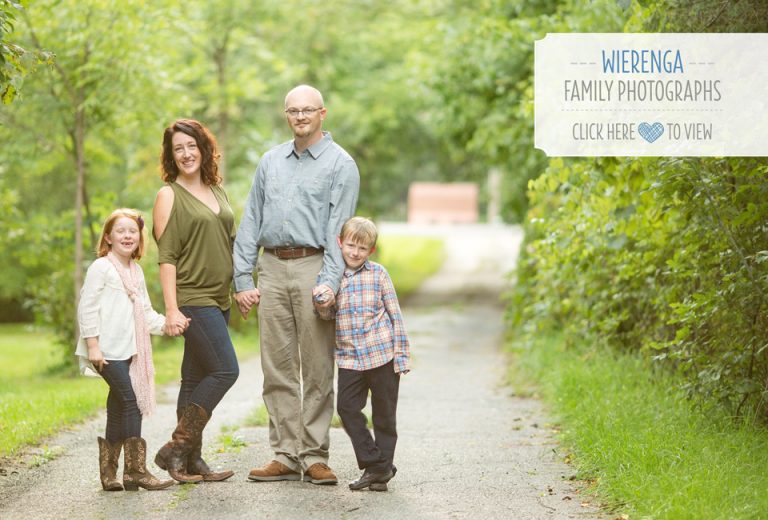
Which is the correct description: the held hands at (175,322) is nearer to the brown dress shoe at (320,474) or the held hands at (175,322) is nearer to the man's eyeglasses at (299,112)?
the brown dress shoe at (320,474)

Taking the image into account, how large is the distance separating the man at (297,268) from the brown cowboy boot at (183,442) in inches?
15.5

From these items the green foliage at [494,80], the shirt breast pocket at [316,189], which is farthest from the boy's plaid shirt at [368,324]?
the green foliage at [494,80]

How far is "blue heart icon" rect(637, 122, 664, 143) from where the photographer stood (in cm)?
652

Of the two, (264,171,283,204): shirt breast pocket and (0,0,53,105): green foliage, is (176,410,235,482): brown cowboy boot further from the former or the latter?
(0,0,53,105): green foliage

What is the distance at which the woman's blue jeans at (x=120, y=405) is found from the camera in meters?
5.91

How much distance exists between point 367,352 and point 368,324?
0.15m

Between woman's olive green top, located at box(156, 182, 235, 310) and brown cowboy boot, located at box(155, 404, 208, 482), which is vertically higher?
woman's olive green top, located at box(156, 182, 235, 310)

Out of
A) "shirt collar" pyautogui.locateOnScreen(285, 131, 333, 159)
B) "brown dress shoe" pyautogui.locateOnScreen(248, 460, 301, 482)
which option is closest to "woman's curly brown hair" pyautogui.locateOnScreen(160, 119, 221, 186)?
"shirt collar" pyautogui.locateOnScreen(285, 131, 333, 159)

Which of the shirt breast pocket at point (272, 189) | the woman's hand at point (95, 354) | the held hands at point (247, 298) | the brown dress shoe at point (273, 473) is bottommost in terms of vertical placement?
the brown dress shoe at point (273, 473)

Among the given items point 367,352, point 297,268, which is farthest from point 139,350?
point 367,352

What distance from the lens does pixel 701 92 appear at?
257 inches

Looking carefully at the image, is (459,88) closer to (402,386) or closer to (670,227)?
(402,386)

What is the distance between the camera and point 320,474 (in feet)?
19.9

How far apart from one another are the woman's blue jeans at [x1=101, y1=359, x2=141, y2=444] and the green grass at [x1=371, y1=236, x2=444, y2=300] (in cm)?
1843
